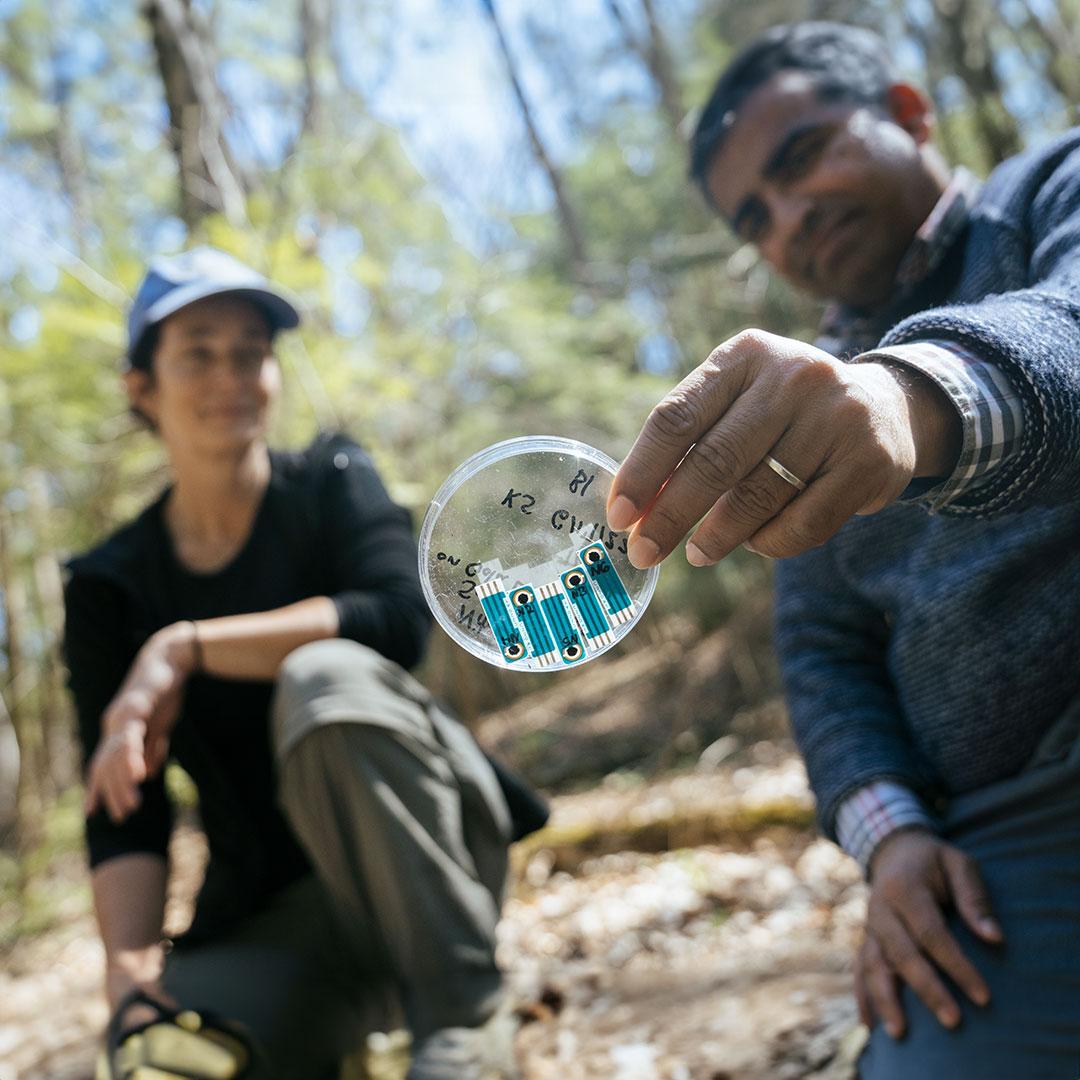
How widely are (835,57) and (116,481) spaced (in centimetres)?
482

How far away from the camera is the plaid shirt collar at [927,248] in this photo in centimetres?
192

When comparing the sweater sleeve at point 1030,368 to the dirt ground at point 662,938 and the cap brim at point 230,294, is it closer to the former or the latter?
the dirt ground at point 662,938

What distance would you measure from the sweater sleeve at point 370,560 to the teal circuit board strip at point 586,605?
1.08m

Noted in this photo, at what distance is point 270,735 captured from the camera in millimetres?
2510

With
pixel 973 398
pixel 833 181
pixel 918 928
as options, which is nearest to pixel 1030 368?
pixel 973 398

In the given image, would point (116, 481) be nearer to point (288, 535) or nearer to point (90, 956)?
point (90, 956)

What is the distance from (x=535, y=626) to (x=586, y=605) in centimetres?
8

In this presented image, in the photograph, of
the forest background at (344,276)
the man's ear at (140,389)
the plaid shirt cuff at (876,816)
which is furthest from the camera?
the forest background at (344,276)

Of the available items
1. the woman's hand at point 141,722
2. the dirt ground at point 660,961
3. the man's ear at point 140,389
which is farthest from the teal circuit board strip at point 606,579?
the man's ear at point 140,389

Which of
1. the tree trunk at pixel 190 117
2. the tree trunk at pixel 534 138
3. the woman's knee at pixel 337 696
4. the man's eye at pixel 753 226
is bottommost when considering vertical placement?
the woman's knee at pixel 337 696

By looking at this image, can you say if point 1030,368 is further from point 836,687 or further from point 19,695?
point 19,695

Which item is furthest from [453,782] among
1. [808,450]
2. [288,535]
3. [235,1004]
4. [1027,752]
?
[808,450]

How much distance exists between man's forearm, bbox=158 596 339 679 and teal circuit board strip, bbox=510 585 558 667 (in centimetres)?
105

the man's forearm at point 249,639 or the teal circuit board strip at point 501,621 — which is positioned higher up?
the man's forearm at point 249,639
